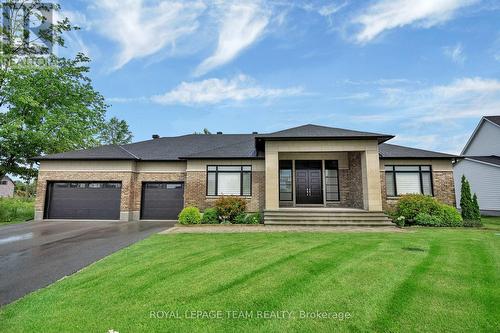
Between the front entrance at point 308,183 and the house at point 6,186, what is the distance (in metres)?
57.5

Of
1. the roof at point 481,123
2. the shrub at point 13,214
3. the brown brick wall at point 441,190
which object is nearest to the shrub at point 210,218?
the brown brick wall at point 441,190

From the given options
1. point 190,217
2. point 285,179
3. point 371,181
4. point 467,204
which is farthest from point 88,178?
point 467,204

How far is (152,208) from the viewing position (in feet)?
49.2

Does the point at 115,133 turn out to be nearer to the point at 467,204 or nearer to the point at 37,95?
the point at 37,95

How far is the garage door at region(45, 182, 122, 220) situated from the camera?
14.5 metres

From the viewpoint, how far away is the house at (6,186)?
47.2m

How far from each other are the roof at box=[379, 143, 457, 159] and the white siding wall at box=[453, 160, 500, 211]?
750 cm

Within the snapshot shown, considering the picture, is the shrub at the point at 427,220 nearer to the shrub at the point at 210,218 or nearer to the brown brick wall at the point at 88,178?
the shrub at the point at 210,218

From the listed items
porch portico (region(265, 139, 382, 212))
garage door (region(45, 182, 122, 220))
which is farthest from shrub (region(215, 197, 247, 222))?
garage door (region(45, 182, 122, 220))

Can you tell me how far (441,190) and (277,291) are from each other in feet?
45.9

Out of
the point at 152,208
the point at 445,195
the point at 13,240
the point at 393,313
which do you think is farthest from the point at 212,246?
the point at 445,195

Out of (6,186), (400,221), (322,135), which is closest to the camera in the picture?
(400,221)

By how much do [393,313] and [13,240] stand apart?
1143 cm

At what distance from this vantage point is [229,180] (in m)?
14.1
